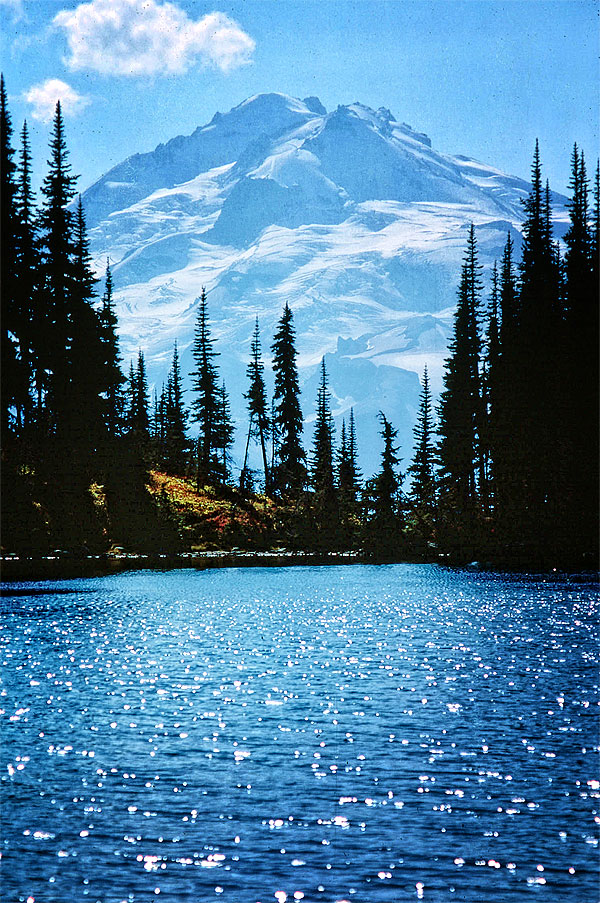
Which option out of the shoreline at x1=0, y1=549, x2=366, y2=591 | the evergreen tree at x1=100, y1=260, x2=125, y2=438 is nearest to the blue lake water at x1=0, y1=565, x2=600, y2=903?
the shoreline at x1=0, y1=549, x2=366, y2=591

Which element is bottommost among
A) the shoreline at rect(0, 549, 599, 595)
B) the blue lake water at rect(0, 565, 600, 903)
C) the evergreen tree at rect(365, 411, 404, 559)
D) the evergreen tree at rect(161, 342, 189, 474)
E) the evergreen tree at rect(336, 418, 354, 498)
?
the blue lake water at rect(0, 565, 600, 903)

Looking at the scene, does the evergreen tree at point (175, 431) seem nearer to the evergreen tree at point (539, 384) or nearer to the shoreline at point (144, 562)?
the shoreline at point (144, 562)

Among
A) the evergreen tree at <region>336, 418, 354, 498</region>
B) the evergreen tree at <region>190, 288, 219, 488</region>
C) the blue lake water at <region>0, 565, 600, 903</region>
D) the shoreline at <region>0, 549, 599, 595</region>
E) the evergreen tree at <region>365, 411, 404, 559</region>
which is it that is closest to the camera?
the blue lake water at <region>0, 565, 600, 903</region>

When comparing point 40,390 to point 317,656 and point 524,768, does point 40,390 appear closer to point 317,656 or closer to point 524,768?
point 317,656

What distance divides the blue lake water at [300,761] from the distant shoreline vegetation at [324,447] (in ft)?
88.1

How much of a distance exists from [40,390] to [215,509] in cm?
1904

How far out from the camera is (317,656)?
28.0 m

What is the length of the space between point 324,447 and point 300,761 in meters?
71.4

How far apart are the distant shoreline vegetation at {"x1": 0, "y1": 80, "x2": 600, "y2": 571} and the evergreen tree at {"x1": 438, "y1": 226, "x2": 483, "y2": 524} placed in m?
0.19

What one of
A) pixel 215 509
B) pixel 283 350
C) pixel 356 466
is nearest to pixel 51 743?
pixel 215 509

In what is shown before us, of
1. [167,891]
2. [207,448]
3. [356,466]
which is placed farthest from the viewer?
[356,466]

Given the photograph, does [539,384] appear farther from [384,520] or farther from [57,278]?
[57,278]

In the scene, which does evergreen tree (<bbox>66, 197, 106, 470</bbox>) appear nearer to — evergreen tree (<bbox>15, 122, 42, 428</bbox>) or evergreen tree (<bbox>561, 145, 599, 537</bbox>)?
evergreen tree (<bbox>15, 122, 42, 428</bbox>)

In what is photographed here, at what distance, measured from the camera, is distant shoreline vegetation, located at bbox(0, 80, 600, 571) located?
5956cm
